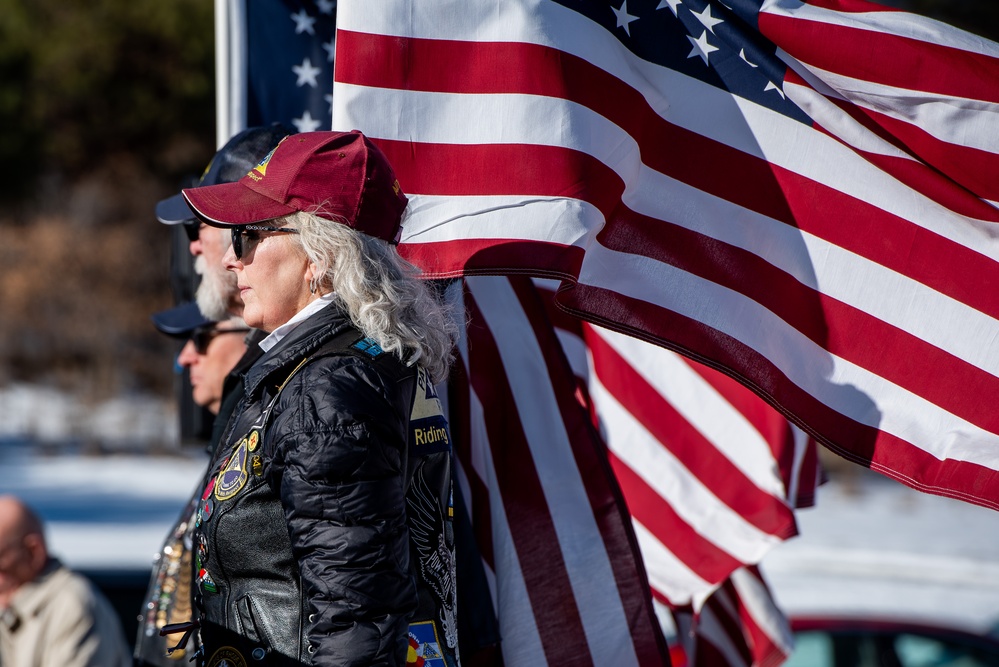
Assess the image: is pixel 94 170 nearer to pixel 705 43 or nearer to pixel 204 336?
pixel 204 336

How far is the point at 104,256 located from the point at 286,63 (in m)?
20.1

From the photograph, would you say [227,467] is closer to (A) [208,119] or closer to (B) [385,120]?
(B) [385,120]

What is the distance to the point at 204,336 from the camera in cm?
359

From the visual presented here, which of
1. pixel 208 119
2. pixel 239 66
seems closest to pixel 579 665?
pixel 239 66

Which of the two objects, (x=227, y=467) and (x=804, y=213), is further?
(x=804, y=213)

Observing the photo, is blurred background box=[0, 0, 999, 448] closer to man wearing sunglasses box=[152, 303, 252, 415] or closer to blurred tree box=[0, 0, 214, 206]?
blurred tree box=[0, 0, 214, 206]

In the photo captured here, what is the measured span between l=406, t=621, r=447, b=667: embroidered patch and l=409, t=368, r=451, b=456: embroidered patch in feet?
1.14

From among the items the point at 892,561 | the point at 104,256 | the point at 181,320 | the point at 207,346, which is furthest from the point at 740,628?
the point at 104,256

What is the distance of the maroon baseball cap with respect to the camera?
7.54 feet

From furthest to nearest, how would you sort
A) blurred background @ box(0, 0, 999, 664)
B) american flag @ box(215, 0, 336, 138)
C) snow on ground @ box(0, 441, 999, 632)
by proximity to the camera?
blurred background @ box(0, 0, 999, 664), snow on ground @ box(0, 441, 999, 632), american flag @ box(215, 0, 336, 138)

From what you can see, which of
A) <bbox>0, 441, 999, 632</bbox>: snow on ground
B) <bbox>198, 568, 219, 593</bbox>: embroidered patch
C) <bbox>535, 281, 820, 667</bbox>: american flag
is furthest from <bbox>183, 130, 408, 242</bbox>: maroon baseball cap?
<bbox>0, 441, 999, 632</bbox>: snow on ground

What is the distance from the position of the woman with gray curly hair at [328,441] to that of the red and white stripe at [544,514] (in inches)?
31.4

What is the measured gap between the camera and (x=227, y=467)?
2256 mm

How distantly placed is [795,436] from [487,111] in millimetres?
1878
